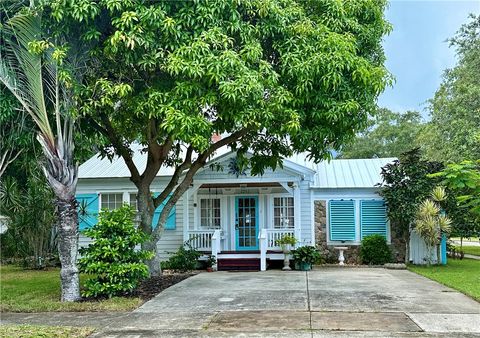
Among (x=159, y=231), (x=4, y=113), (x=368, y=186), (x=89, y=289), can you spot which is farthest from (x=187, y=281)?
(x=368, y=186)

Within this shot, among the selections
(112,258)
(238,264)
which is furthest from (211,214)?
(112,258)

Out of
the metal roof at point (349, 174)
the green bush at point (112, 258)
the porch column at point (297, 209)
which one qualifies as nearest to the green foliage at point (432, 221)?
the metal roof at point (349, 174)

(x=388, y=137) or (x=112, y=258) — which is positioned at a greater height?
(x=388, y=137)

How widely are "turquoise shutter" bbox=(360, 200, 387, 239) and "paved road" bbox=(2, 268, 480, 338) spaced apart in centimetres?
403

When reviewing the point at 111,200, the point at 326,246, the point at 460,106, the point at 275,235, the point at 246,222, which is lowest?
the point at 326,246

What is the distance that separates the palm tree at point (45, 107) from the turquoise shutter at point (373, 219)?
9.55 meters

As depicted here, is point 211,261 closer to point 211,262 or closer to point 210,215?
point 211,262

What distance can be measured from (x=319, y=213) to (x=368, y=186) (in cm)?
181

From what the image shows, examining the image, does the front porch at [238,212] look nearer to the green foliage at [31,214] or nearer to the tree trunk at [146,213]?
the tree trunk at [146,213]

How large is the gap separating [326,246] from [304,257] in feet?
7.10

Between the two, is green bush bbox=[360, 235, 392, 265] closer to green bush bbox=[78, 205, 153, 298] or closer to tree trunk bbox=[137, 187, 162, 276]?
tree trunk bbox=[137, 187, 162, 276]

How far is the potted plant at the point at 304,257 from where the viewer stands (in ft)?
45.3

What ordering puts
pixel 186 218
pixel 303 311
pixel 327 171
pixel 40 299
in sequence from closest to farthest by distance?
pixel 303 311
pixel 40 299
pixel 186 218
pixel 327 171

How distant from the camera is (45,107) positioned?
9.09 metres
